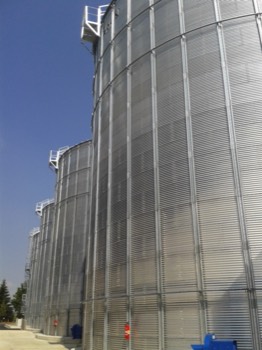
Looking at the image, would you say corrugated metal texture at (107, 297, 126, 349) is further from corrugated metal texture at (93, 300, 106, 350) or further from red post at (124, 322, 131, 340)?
corrugated metal texture at (93, 300, 106, 350)

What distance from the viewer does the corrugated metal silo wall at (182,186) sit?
1344 centimetres

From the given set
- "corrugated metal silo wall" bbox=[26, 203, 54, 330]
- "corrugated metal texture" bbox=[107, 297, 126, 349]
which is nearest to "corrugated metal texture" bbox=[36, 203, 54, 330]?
"corrugated metal silo wall" bbox=[26, 203, 54, 330]

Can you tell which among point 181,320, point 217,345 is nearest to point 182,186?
point 181,320

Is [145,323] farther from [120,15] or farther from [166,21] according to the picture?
[120,15]

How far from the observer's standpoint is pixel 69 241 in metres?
39.0

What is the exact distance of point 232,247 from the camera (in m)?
13.5

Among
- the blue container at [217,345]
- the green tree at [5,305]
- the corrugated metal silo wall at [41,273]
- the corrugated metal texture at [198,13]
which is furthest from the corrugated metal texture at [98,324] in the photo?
the green tree at [5,305]

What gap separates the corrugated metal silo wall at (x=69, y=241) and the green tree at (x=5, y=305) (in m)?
55.6

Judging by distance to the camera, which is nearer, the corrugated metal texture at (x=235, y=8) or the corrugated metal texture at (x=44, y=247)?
the corrugated metal texture at (x=235, y=8)

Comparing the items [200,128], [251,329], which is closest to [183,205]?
[200,128]

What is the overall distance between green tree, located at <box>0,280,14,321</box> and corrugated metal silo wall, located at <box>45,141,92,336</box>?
182 feet

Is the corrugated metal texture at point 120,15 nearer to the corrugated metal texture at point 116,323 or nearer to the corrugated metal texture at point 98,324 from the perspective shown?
the corrugated metal texture at point 116,323

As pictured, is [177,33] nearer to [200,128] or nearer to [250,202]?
[200,128]

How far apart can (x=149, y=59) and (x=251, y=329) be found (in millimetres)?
14118
